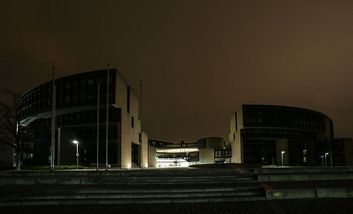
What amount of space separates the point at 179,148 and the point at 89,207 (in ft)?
481

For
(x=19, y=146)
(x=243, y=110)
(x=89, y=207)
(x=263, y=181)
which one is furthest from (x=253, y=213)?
(x=243, y=110)

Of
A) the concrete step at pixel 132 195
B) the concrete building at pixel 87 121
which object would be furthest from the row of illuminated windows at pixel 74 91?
the concrete step at pixel 132 195

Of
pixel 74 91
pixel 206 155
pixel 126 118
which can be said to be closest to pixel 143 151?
pixel 126 118

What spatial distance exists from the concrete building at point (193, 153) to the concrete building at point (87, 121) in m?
47.8

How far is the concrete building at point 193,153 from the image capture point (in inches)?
5920

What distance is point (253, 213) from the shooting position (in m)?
16.2

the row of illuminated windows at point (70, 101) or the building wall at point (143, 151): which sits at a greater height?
the row of illuminated windows at point (70, 101)

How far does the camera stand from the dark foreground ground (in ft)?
53.9

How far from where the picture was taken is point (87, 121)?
87.1 metres

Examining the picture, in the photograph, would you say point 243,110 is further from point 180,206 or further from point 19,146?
point 180,206

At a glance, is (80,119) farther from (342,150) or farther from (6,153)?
(342,150)

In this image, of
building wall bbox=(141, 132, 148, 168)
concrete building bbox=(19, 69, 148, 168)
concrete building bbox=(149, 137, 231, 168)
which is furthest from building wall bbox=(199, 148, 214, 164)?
concrete building bbox=(19, 69, 148, 168)

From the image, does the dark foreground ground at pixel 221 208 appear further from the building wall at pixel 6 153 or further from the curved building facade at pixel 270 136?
the curved building facade at pixel 270 136

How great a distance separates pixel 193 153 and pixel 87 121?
299 feet
